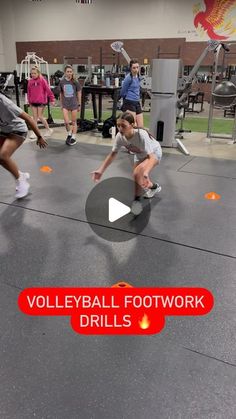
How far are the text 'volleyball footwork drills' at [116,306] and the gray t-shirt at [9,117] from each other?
1.88 metres

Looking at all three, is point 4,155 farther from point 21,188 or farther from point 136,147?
point 136,147

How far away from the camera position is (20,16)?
16.4m

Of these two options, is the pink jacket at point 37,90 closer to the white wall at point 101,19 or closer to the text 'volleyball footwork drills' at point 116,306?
the text 'volleyball footwork drills' at point 116,306

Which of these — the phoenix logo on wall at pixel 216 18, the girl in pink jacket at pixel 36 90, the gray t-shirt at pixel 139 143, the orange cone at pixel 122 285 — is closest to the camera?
the orange cone at pixel 122 285

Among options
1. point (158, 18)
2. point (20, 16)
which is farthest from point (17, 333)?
point (20, 16)

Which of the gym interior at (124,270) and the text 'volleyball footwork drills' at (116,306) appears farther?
the text 'volleyball footwork drills' at (116,306)

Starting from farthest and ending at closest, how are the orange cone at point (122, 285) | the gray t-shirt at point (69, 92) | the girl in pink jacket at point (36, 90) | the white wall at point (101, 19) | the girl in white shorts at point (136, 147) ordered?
1. the white wall at point (101, 19)
2. the girl in pink jacket at point (36, 90)
3. the gray t-shirt at point (69, 92)
4. the girl in white shorts at point (136, 147)
5. the orange cone at point (122, 285)

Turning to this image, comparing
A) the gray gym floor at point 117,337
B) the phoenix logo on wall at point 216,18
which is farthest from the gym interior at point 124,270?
the phoenix logo on wall at point 216,18

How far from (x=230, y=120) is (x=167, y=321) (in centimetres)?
835

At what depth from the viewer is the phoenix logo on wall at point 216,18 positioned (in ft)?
40.9

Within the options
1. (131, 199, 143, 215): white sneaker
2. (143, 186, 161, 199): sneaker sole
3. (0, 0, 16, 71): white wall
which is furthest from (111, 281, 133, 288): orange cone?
(0, 0, 16, 71): white wall

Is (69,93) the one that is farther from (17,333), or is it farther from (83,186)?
(17,333)

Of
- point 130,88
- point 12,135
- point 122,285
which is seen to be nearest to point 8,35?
point 130,88

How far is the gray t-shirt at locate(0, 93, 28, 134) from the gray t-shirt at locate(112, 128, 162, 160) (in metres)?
1.01
